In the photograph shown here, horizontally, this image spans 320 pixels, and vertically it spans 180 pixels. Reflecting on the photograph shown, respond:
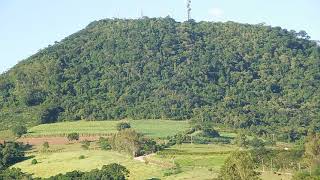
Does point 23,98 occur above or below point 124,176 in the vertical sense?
above

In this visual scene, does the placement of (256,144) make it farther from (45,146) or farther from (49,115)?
(49,115)

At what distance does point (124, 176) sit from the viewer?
9619 centimetres

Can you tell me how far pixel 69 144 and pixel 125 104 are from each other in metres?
45.7

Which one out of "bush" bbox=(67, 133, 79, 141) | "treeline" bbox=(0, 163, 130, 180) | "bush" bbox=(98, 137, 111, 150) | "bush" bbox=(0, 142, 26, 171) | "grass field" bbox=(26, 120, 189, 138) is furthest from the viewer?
"grass field" bbox=(26, 120, 189, 138)

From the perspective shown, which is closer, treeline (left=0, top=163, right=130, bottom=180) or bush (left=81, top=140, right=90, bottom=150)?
treeline (left=0, top=163, right=130, bottom=180)

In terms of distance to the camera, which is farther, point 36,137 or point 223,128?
point 223,128

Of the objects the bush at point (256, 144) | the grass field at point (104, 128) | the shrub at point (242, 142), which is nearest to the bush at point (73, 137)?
the grass field at point (104, 128)

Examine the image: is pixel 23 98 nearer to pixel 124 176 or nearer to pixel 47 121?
pixel 47 121

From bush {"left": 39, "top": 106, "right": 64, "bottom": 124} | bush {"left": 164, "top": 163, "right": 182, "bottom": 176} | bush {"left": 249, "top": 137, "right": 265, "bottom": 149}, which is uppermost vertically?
bush {"left": 39, "top": 106, "right": 64, "bottom": 124}

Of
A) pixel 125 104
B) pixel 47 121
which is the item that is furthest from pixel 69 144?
pixel 125 104

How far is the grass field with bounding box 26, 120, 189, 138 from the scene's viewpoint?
15388cm

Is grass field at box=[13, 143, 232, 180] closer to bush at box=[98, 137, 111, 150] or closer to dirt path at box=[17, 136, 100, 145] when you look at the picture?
bush at box=[98, 137, 111, 150]

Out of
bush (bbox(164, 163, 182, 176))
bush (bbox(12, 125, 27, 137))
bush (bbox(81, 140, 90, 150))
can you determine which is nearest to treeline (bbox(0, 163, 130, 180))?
bush (bbox(164, 163, 182, 176))

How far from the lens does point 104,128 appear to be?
160375mm
